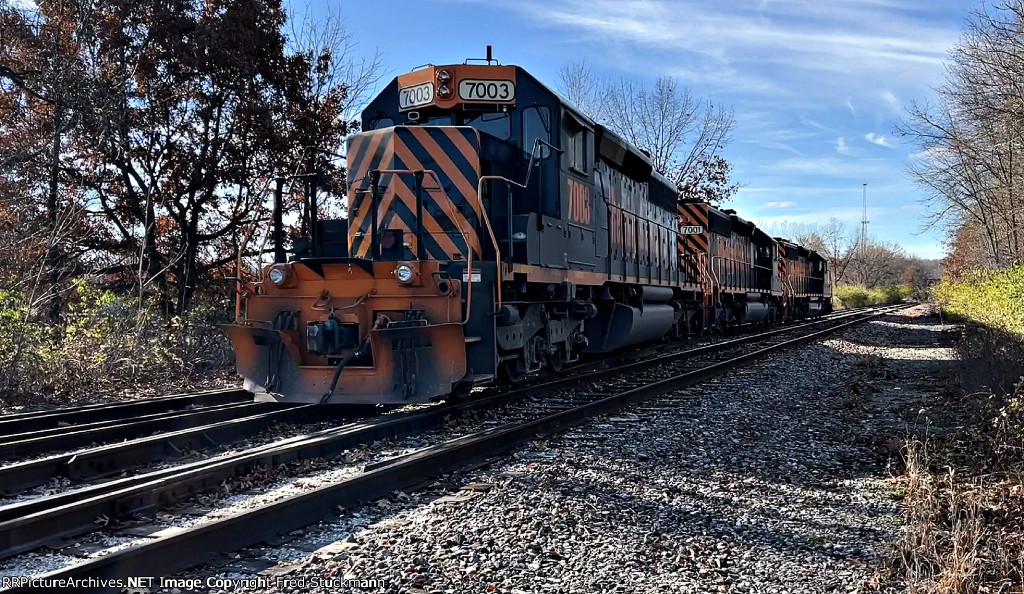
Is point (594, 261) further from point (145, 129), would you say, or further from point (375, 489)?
point (145, 129)

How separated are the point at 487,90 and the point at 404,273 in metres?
2.71

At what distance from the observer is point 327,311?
6.85 m

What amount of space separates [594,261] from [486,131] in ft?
8.34

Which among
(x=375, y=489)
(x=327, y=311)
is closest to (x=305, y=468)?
(x=375, y=489)

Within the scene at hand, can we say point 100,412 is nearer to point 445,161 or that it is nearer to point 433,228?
point 433,228

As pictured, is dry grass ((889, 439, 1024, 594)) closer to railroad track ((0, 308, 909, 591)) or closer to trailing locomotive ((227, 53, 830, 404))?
railroad track ((0, 308, 909, 591))

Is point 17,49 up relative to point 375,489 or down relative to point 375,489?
up

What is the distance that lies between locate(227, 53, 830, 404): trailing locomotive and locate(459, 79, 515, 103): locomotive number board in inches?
Answer: 0.6

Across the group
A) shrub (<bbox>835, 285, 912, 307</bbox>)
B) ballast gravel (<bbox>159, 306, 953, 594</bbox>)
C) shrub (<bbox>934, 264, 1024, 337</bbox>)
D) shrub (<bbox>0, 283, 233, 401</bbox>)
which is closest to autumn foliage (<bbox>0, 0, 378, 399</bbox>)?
shrub (<bbox>0, 283, 233, 401</bbox>)

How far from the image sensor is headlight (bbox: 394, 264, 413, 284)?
21.7 feet

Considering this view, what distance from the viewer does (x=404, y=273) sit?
6.62m

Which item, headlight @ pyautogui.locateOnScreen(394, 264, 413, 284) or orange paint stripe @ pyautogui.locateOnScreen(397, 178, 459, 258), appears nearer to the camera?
headlight @ pyautogui.locateOnScreen(394, 264, 413, 284)

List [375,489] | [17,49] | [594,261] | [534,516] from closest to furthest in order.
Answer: [534,516]
[375,489]
[594,261]
[17,49]

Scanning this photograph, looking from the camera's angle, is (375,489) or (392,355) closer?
(375,489)
